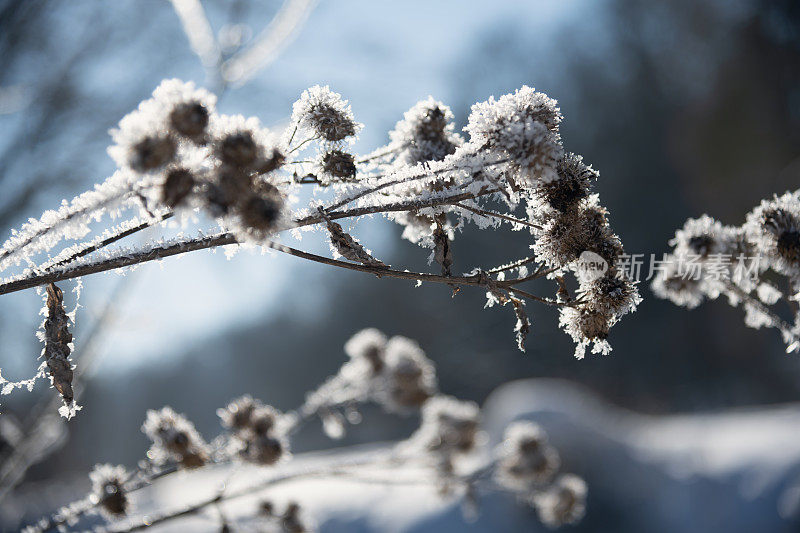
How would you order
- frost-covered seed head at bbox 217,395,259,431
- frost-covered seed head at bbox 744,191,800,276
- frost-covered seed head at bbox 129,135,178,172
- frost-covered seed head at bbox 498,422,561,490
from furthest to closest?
1. frost-covered seed head at bbox 498,422,561,490
2. frost-covered seed head at bbox 217,395,259,431
3. frost-covered seed head at bbox 744,191,800,276
4. frost-covered seed head at bbox 129,135,178,172

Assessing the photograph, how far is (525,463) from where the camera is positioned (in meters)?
A: 1.83

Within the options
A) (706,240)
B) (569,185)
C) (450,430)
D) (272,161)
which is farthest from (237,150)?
(450,430)

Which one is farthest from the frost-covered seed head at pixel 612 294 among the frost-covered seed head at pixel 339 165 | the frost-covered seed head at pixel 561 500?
the frost-covered seed head at pixel 561 500

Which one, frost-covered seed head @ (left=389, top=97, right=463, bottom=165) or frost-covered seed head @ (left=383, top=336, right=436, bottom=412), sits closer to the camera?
frost-covered seed head @ (left=389, top=97, right=463, bottom=165)

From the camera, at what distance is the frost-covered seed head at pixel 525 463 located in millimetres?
1825

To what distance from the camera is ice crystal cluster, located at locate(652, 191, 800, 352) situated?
0.89m

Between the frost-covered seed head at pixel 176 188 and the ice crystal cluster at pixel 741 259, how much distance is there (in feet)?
2.50

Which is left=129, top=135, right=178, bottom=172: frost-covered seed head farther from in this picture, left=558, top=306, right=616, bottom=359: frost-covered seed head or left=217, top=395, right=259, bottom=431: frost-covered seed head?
left=217, top=395, right=259, bottom=431: frost-covered seed head

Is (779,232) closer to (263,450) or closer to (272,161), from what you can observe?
(272,161)

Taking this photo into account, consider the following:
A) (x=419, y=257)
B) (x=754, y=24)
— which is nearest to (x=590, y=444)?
(x=419, y=257)

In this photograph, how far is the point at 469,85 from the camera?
12.9 meters

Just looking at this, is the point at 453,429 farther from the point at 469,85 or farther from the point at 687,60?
the point at 687,60

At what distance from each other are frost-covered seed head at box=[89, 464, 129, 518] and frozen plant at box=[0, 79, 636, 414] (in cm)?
43

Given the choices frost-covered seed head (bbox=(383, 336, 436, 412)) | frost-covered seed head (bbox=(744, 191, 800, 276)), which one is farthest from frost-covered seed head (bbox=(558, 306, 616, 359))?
frost-covered seed head (bbox=(383, 336, 436, 412))
